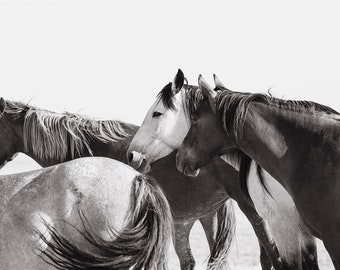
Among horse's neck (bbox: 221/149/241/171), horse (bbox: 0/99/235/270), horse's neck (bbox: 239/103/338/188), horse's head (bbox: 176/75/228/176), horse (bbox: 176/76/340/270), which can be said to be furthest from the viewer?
horse (bbox: 0/99/235/270)

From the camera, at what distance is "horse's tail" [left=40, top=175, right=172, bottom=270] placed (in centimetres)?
387

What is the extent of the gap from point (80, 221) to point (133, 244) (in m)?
0.35

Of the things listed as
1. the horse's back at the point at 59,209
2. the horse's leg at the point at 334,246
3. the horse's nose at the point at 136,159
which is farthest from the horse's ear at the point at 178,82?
the horse's leg at the point at 334,246

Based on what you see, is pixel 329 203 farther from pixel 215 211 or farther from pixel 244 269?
pixel 244 269

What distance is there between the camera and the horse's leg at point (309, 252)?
17.3 ft

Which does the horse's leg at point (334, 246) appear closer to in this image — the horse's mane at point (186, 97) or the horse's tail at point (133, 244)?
the horse's tail at point (133, 244)

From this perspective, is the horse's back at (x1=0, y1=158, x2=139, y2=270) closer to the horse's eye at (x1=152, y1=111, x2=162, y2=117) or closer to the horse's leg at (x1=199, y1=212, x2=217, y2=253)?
the horse's eye at (x1=152, y1=111, x2=162, y2=117)

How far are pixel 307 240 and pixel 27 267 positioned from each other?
2.42 m

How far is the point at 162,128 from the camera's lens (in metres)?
6.22

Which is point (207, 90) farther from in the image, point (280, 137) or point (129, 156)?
point (129, 156)

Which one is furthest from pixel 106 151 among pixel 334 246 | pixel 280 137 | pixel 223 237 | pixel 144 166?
pixel 334 246

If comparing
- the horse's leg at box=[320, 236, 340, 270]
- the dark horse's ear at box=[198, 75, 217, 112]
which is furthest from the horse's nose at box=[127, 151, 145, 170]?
the horse's leg at box=[320, 236, 340, 270]

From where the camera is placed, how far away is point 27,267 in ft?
12.6

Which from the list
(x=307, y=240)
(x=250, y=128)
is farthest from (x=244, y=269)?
(x=250, y=128)
